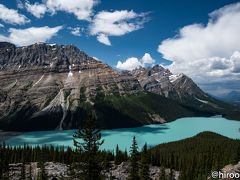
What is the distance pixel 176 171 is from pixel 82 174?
107268 millimetres

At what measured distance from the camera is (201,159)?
151625mm

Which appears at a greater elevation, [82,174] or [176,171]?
[82,174]

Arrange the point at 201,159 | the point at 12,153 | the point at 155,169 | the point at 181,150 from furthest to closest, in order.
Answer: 1. the point at 181,150
2. the point at 12,153
3. the point at 201,159
4. the point at 155,169

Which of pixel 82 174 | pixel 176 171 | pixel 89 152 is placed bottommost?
pixel 176 171

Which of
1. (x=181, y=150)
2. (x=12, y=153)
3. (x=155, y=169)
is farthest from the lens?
(x=181, y=150)

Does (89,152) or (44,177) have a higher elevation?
(89,152)

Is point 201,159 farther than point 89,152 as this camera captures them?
Yes

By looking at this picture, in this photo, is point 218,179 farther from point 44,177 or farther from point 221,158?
point 221,158

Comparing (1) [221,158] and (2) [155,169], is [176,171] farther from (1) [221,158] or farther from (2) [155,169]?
(1) [221,158]

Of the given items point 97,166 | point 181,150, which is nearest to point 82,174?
point 97,166

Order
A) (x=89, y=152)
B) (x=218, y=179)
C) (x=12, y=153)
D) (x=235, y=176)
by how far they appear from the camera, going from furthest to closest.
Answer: (x=12, y=153), (x=218, y=179), (x=235, y=176), (x=89, y=152)

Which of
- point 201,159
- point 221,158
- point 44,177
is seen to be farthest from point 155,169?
point 44,177

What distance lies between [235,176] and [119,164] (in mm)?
68048

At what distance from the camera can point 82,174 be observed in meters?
40.9
